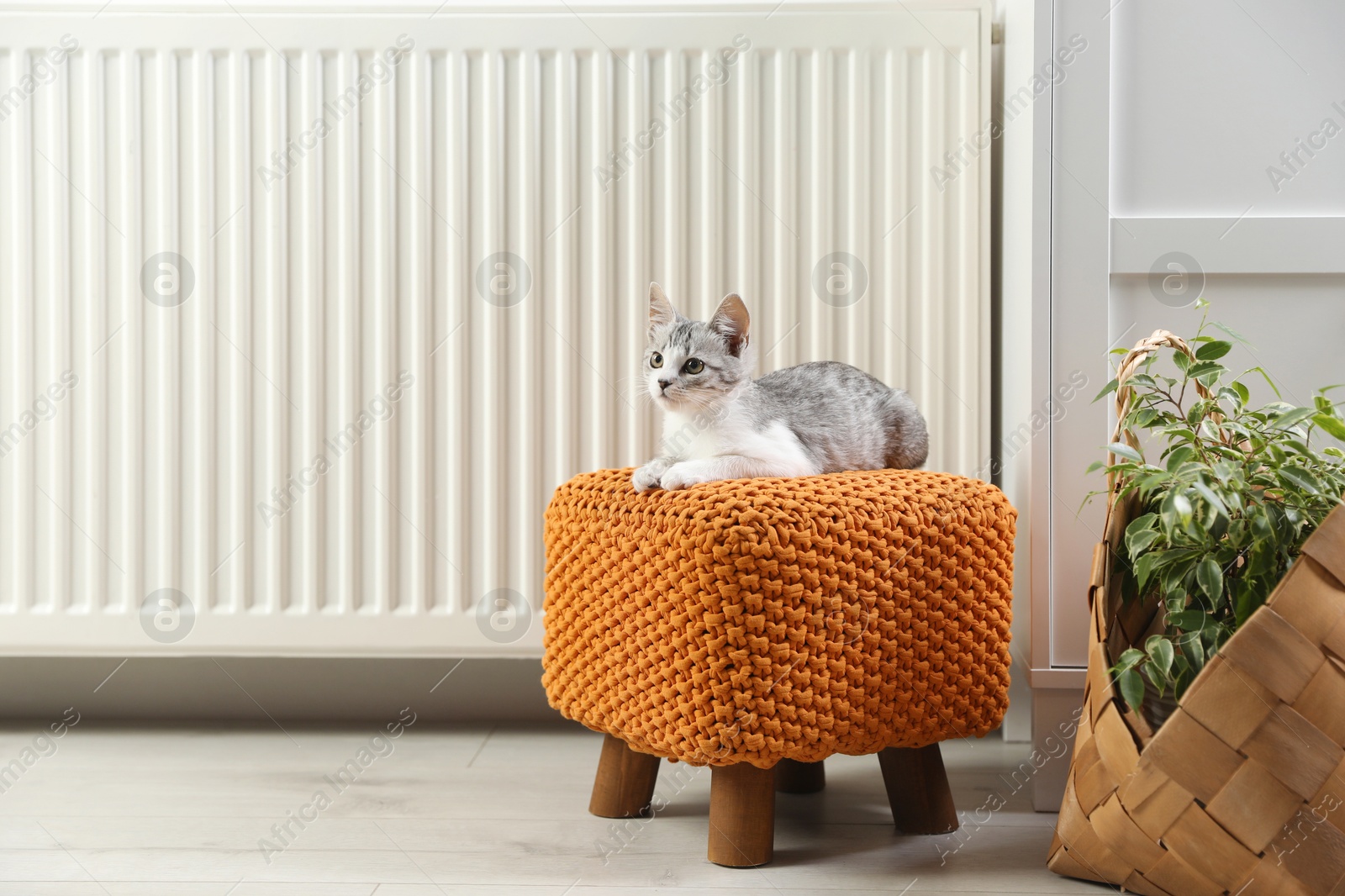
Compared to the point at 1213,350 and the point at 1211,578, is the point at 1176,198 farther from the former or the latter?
the point at 1211,578

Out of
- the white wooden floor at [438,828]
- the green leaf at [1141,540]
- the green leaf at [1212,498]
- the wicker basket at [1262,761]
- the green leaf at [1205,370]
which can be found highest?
the green leaf at [1205,370]

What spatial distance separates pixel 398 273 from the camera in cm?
127

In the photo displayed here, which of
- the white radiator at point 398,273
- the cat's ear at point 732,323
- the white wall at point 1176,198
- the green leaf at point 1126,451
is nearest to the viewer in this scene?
the green leaf at point 1126,451

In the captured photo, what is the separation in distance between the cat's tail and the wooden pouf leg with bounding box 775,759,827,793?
1.28 feet

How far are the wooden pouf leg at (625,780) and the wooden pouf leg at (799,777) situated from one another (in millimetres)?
181

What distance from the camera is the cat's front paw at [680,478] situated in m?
0.86

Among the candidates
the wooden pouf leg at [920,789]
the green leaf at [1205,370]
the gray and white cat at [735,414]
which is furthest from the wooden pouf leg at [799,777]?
the green leaf at [1205,370]

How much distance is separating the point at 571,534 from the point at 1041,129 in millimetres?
736

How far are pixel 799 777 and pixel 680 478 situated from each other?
18.2 inches

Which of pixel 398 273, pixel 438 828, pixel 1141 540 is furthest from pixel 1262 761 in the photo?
pixel 398 273

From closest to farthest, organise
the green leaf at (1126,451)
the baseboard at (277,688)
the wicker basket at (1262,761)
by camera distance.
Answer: the wicker basket at (1262,761)
the green leaf at (1126,451)
the baseboard at (277,688)

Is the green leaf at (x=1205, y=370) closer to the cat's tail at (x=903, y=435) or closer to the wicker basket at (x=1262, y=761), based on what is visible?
the wicker basket at (x=1262, y=761)

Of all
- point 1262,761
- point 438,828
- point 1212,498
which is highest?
point 1212,498

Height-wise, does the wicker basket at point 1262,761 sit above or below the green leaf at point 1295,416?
below
